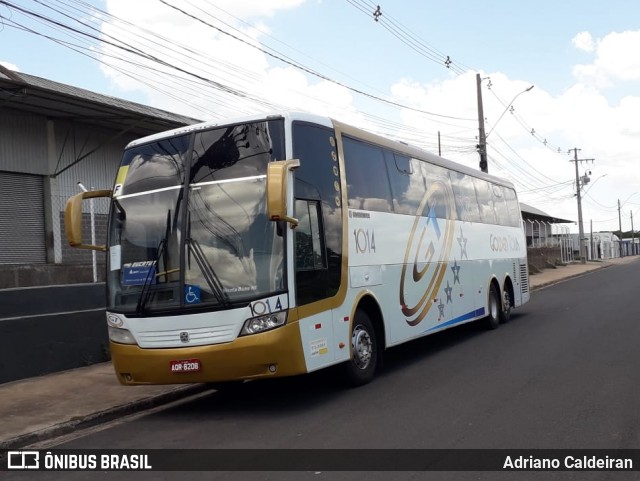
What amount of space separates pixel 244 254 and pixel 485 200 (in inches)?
369

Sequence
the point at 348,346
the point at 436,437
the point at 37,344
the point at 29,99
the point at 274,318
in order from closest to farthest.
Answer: the point at 436,437 → the point at 274,318 → the point at 348,346 → the point at 37,344 → the point at 29,99

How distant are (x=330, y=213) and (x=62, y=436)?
406 centimetres

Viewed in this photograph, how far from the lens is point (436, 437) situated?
20.4 ft

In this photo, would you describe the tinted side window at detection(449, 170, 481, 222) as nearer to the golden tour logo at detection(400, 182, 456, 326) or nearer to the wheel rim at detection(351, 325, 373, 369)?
the golden tour logo at detection(400, 182, 456, 326)

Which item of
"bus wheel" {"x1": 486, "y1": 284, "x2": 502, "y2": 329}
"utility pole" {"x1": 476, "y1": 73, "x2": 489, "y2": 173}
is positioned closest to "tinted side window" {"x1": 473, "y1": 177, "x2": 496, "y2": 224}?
"bus wheel" {"x1": 486, "y1": 284, "x2": 502, "y2": 329}

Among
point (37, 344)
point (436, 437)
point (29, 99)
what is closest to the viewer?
point (436, 437)

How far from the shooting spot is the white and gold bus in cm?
739

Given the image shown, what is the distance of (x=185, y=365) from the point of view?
7.47m

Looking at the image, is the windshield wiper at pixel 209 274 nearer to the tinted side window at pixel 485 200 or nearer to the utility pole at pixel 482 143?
the tinted side window at pixel 485 200

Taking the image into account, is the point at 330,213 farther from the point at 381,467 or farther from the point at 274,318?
the point at 381,467

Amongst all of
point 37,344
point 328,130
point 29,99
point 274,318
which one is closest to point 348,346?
point 274,318

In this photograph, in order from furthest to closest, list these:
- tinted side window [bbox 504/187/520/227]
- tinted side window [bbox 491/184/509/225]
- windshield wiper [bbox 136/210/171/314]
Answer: tinted side window [bbox 504/187/520/227] → tinted side window [bbox 491/184/509/225] → windshield wiper [bbox 136/210/171/314]

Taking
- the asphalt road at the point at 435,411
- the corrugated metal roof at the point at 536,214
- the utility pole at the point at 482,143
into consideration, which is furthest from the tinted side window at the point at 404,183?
the corrugated metal roof at the point at 536,214

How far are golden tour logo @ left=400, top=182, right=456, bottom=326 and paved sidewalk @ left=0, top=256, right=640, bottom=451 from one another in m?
3.56
